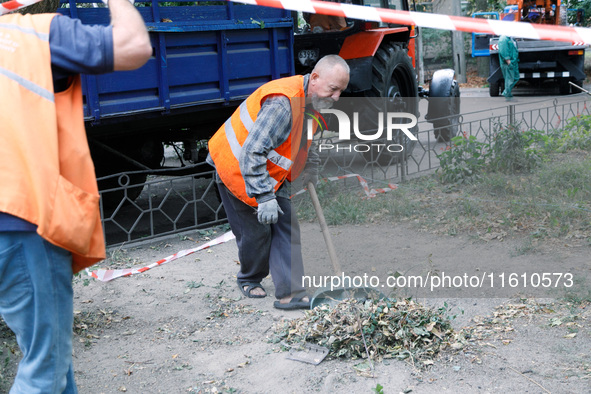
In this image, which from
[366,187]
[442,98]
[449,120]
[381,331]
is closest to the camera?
[381,331]

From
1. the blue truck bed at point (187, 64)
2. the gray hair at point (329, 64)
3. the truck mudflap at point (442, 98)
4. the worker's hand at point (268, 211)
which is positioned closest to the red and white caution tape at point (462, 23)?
the gray hair at point (329, 64)

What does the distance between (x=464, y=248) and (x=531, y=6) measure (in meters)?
14.3

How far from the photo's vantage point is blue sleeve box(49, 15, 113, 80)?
6.34ft

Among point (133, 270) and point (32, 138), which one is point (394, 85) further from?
point (32, 138)

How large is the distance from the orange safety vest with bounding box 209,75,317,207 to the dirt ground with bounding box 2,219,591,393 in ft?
2.80

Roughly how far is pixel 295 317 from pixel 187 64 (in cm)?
254

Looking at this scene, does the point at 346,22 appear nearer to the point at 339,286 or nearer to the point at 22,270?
the point at 339,286

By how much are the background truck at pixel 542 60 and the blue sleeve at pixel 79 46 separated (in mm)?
14421

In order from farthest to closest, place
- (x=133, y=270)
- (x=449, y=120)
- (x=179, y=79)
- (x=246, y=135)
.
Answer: (x=449, y=120) < (x=179, y=79) < (x=133, y=270) < (x=246, y=135)

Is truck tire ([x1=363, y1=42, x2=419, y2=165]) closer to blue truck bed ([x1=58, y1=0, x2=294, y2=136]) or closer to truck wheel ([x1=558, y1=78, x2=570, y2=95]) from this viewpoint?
blue truck bed ([x1=58, y1=0, x2=294, y2=136])

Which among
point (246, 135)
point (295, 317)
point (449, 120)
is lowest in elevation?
point (295, 317)

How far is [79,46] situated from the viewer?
1.93m

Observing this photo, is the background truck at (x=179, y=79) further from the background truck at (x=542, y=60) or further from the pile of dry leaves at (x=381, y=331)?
the background truck at (x=542, y=60)

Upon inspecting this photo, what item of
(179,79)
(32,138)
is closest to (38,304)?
(32,138)
